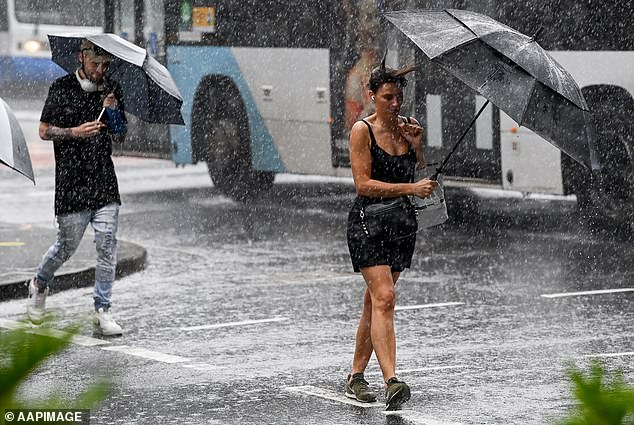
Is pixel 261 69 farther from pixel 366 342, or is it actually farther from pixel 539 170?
pixel 366 342

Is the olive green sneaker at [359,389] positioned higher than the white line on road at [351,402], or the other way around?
the olive green sneaker at [359,389]

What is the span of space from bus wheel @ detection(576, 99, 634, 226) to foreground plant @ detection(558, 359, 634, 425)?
12421 millimetres

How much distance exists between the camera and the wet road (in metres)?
6.71

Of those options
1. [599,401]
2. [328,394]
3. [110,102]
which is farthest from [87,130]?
[599,401]

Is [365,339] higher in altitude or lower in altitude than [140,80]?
lower

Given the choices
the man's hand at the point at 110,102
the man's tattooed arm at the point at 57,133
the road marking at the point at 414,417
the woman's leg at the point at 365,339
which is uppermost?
the man's hand at the point at 110,102

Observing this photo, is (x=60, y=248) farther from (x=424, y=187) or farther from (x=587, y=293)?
(x=587, y=293)

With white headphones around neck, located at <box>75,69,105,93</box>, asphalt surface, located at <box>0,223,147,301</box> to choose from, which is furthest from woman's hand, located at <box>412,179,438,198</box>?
asphalt surface, located at <box>0,223,147,301</box>

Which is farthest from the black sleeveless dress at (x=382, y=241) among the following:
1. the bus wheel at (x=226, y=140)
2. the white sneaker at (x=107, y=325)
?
the bus wheel at (x=226, y=140)

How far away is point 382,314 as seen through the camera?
680cm

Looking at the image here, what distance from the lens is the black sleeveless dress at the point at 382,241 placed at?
22.4 feet

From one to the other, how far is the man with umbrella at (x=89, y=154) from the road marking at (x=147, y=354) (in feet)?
1.22

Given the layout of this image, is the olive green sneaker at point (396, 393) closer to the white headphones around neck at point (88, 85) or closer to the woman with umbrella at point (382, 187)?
the woman with umbrella at point (382, 187)

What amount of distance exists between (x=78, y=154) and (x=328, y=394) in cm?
274
